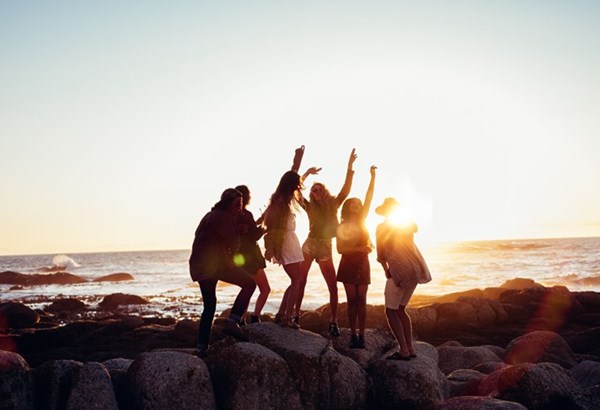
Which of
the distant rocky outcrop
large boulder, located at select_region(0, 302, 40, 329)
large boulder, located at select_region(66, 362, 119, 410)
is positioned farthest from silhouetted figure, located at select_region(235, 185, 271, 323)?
the distant rocky outcrop

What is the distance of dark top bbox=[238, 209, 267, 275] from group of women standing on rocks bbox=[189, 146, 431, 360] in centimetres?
2

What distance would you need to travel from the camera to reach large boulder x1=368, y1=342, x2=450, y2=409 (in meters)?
8.77

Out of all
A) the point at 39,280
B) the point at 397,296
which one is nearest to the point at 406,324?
the point at 397,296

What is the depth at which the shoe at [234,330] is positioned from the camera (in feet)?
28.1

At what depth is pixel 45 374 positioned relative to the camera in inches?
292

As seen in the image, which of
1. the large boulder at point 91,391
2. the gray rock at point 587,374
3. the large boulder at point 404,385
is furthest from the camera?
the gray rock at point 587,374

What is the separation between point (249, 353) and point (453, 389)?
159 inches

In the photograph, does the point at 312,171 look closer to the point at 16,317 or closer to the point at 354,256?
the point at 354,256

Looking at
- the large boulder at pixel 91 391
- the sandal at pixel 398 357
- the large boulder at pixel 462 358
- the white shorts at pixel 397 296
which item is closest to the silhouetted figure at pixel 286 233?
the white shorts at pixel 397 296

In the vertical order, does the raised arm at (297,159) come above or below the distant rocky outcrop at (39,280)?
above

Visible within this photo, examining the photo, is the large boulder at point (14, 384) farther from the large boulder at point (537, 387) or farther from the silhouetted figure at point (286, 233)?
the large boulder at point (537, 387)

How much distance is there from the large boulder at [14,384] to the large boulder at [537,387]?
6.64 metres

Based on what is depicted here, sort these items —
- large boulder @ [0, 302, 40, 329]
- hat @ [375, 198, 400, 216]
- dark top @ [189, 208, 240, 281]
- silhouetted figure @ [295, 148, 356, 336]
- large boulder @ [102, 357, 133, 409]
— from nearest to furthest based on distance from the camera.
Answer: large boulder @ [102, 357, 133, 409] < dark top @ [189, 208, 240, 281] < hat @ [375, 198, 400, 216] < silhouetted figure @ [295, 148, 356, 336] < large boulder @ [0, 302, 40, 329]

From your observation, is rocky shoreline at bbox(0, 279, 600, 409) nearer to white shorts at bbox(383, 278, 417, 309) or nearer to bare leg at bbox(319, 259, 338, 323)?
bare leg at bbox(319, 259, 338, 323)
